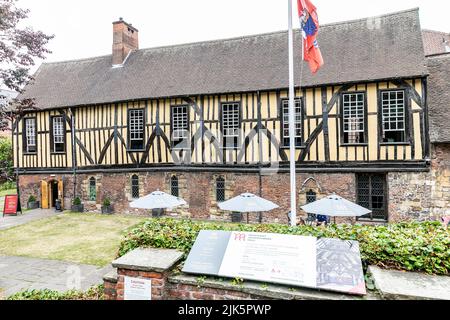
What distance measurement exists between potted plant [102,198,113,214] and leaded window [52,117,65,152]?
4.26 meters

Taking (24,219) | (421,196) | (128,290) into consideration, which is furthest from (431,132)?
(24,219)

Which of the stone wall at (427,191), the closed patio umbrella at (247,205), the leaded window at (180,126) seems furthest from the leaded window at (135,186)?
the stone wall at (427,191)

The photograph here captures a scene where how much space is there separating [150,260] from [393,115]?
11575 mm

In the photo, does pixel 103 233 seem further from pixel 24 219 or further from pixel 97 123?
pixel 97 123

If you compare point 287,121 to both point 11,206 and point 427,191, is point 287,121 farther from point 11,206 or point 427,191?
point 11,206

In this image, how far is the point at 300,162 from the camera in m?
13.0

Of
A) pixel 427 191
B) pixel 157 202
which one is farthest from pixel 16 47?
pixel 427 191

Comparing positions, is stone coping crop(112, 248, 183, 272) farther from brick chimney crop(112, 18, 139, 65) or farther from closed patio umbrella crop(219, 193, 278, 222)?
brick chimney crop(112, 18, 139, 65)

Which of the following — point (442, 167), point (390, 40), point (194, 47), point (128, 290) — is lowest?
point (128, 290)

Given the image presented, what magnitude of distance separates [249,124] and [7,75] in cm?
918

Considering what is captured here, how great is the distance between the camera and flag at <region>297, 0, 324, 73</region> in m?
7.28

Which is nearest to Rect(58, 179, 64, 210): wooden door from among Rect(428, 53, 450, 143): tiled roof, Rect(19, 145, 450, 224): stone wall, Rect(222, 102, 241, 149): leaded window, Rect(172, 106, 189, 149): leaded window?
Rect(19, 145, 450, 224): stone wall

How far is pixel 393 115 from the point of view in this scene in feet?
38.7

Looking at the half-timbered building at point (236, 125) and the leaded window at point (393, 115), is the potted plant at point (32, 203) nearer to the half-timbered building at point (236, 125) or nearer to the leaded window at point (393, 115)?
the half-timbered building at point (236, 125)
